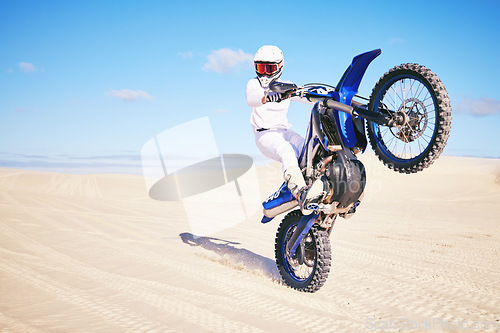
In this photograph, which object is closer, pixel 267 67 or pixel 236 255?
pixel 267 67

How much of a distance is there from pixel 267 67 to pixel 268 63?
5 centimetres

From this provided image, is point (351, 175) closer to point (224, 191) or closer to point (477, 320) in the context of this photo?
point (477, 320)

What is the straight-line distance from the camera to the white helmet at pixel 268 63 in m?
4.72

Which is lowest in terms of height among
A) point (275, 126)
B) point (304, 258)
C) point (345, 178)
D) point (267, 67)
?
point (304, 258)

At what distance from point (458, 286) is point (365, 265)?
60.6 inches

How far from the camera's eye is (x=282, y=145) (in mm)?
4832

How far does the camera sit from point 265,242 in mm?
8938

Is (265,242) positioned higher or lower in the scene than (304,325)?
lower

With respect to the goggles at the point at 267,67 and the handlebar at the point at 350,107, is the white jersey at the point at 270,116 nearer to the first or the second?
the goggles at the point at 267,67

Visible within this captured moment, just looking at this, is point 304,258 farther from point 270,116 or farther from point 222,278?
point 270,116

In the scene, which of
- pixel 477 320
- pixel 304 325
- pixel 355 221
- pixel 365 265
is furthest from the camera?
pixel 355 221

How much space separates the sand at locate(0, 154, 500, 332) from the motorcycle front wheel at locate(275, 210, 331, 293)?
0.54 feet

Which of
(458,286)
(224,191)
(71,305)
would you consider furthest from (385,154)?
(224,191)

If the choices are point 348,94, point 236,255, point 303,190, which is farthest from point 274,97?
point 236,255
